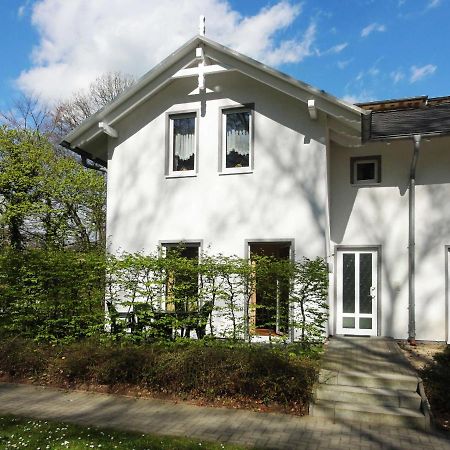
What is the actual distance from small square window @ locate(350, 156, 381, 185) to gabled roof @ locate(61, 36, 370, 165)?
37.1 inches

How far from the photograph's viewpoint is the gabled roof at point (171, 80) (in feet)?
31.8

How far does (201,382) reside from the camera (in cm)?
671

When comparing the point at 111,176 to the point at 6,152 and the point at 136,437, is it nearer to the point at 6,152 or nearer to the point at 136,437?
the point at 136,437


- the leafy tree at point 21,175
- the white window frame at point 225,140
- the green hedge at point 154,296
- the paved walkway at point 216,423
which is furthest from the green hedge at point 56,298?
the leafy tree at point 21,175

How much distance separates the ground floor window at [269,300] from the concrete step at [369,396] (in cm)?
141

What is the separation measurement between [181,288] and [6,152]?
44.9ft

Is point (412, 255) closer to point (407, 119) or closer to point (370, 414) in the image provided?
point (407, 119)

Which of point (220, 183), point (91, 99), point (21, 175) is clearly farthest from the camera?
point (91, 99)

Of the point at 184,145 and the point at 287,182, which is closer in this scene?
the point at 287,182

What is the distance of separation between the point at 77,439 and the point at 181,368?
2.13m

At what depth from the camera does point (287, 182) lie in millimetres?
10203

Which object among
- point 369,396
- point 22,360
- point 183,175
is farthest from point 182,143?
point 369,396

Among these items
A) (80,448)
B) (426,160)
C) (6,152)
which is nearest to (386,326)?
(426,160)

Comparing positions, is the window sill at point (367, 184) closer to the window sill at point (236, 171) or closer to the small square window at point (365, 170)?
the small square window at point (365, 170)
